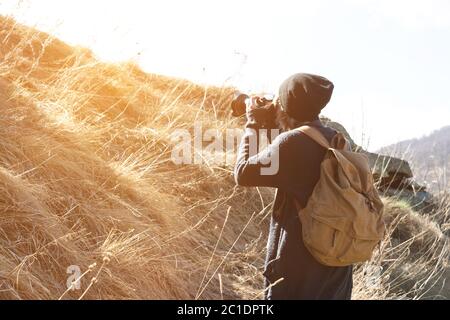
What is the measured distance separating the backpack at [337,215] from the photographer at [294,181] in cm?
5

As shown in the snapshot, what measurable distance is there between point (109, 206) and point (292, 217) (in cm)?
152

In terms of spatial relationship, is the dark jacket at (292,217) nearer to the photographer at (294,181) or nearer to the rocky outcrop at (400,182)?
the photographer at (294,181)

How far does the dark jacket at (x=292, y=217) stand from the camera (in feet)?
8.13

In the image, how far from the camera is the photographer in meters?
2.48

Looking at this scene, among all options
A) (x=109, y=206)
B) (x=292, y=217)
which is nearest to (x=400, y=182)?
(x=109, y=206)

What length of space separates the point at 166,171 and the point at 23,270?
2267 millimetres

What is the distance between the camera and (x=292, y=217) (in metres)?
2.57

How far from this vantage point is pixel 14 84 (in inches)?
176

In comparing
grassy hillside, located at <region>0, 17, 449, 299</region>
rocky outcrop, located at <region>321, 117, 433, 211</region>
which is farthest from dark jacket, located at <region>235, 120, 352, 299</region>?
rocky outcrop, located at <region>321, 117, 433, 211</region>

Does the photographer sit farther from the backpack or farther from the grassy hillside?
the grassy hillside

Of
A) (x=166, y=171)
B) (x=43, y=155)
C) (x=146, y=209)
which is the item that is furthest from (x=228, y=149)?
(x=43, y=155)

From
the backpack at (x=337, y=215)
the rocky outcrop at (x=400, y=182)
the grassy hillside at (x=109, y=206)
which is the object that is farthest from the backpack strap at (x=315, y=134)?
the rocky outcrop at (x=400, y=182)
